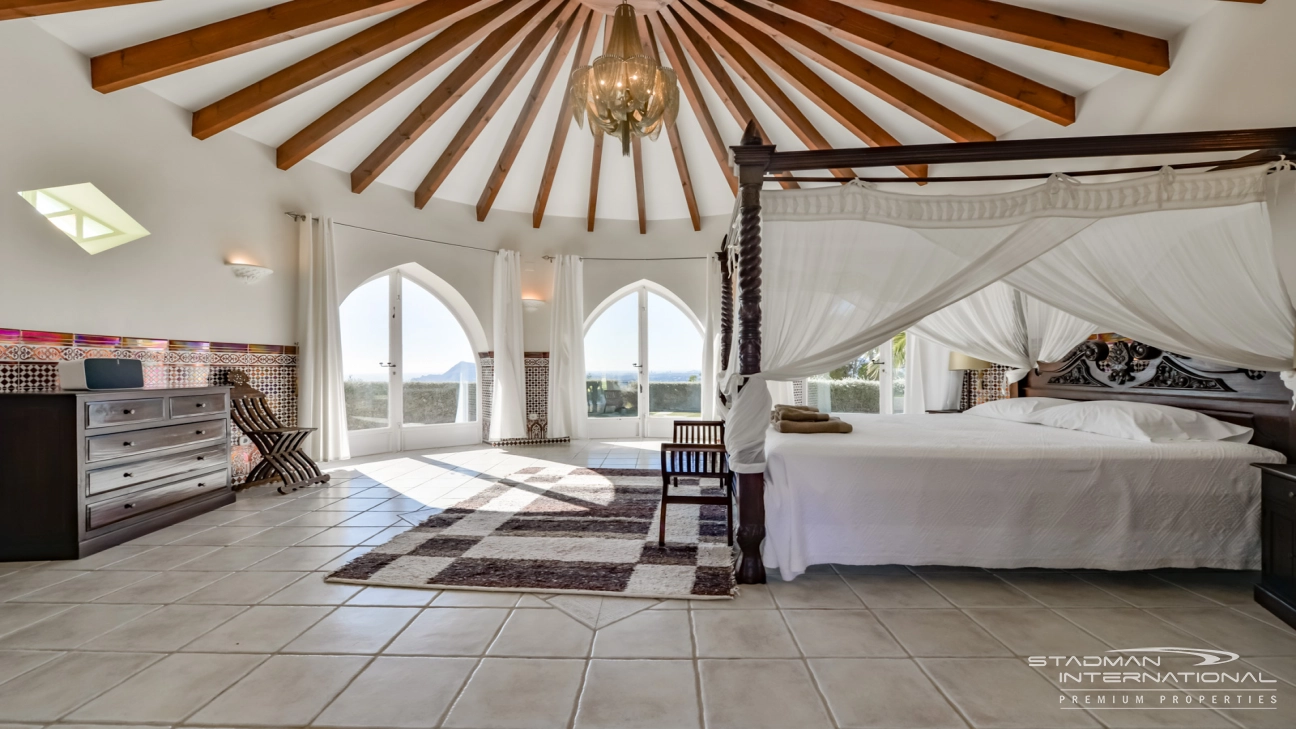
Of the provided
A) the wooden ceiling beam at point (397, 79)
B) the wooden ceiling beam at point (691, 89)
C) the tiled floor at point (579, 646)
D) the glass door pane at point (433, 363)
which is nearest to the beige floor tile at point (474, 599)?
the tiled floor at point (579, 646)

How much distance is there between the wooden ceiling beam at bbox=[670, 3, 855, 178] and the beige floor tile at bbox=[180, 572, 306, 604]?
14.3ft

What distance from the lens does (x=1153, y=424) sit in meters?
3.02

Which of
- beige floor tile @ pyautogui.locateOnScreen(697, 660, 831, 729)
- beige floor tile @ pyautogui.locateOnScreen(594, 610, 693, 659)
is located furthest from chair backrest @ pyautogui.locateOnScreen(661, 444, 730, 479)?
beige floor tile @ pyautogui.locateOnScreen(697, 660, 831, 729)

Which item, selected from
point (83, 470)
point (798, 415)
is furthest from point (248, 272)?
point (798, 415)

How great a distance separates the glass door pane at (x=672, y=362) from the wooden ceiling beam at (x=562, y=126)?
78.2 inches

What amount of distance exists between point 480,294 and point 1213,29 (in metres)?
6.98

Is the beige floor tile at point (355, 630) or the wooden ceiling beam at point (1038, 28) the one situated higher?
the wooden ceiling beam at point (1038, 28)


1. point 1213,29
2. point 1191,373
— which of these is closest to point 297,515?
point 1191,373

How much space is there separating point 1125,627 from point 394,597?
320 centimetres

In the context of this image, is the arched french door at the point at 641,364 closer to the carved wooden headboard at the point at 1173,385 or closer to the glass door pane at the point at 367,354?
Result: the glass door pane at the point at 367,354

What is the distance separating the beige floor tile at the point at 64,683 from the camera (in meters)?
1.74

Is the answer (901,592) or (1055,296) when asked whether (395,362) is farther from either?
(1055,296)

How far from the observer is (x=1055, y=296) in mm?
3047

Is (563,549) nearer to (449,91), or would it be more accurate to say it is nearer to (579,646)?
(579,646)
